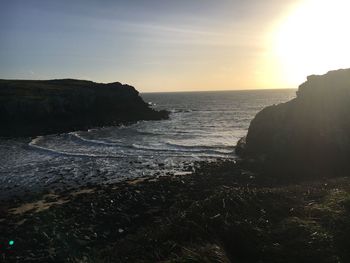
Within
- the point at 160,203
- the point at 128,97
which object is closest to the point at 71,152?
the point at 160,203

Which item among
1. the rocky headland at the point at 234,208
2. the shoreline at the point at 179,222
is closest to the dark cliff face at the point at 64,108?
the rocky headland at the point at 234,208

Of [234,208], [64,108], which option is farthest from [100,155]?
[64,108]

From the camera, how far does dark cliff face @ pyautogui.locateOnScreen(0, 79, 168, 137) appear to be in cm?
8862

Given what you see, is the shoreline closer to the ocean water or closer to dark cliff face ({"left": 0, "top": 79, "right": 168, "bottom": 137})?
the ocean water

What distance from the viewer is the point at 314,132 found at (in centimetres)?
4153

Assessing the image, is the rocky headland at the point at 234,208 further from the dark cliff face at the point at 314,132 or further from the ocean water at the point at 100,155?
the ocean water at the point at 100,155

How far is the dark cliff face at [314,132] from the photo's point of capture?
39.0 meters

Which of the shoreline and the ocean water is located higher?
the shoreline

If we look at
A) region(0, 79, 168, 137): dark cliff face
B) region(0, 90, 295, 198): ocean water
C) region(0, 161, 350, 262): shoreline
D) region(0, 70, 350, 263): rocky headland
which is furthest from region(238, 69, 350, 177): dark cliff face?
region(0, 79, 168, 137): dark cliff face

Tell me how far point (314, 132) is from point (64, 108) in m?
73.2

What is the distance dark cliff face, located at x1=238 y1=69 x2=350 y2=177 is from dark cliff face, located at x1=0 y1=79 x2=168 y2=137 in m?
53.7

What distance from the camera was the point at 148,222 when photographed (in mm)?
26141

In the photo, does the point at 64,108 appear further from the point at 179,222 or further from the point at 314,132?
the point at 179,222

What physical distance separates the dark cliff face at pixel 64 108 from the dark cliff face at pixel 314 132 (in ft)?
176
